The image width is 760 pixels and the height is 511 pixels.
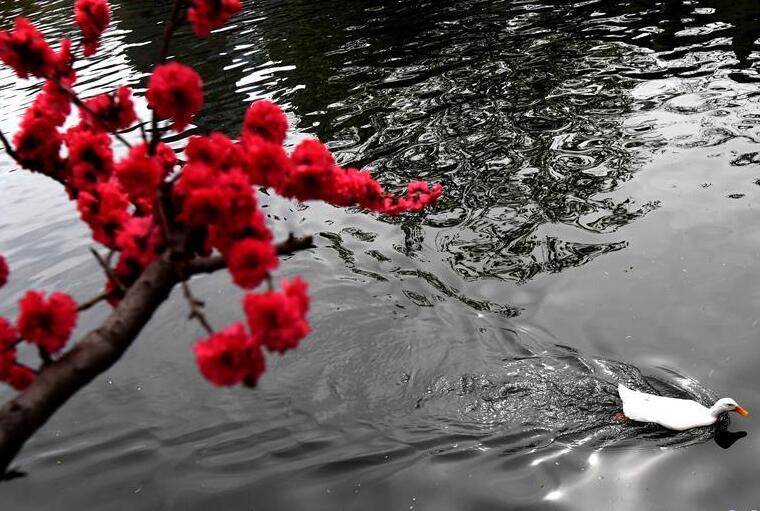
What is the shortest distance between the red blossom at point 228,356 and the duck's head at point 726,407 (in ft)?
12.4

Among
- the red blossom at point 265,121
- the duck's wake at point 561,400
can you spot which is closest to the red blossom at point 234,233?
the red blossom at point 265,121

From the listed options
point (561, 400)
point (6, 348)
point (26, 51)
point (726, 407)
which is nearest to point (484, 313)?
point (561, 400)

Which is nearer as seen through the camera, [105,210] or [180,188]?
[180,188]

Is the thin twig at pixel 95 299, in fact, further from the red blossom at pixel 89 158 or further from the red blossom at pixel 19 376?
the red blossom at pixel 89 158

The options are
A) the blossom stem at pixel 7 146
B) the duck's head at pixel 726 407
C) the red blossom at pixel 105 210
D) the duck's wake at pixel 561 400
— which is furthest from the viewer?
the duck's wake at pixel 561 400

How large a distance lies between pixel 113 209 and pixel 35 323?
797mm

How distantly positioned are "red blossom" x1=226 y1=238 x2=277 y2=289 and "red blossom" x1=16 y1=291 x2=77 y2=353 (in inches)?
A: 34.8

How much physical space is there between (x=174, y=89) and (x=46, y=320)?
46.0 inches

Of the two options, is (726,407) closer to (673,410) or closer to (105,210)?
(673,410)

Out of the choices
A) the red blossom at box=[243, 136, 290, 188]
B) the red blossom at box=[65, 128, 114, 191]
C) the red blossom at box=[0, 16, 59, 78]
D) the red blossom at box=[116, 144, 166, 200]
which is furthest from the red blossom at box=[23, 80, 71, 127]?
the red blossom at box=[243, 136, 290, 188]

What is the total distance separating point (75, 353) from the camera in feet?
9.14

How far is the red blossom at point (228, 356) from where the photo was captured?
2592mm

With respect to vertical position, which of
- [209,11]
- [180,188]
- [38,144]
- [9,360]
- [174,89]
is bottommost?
[9,360]

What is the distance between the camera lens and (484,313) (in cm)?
671
